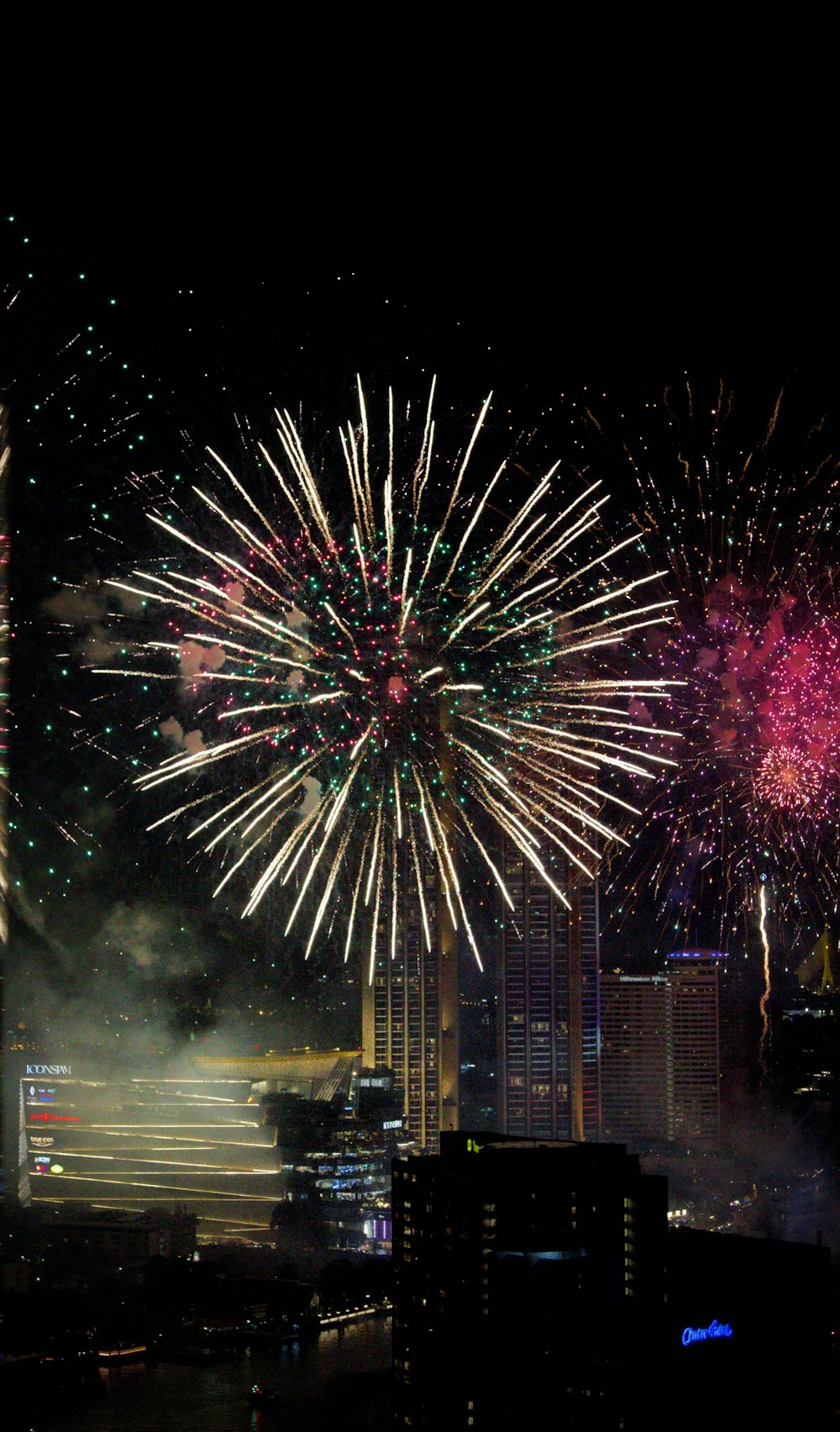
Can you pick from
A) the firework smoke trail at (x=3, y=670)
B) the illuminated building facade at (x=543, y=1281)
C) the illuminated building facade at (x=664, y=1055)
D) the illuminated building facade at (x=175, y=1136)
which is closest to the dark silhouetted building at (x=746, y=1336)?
the illuminated building facade at (x=543, y=1281)

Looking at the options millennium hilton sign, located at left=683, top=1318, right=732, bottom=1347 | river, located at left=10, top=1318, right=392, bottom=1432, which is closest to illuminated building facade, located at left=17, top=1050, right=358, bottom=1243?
river, located at left=10, top=1318, right=392, bottom=1432

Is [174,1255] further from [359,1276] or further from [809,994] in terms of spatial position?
[809,994]

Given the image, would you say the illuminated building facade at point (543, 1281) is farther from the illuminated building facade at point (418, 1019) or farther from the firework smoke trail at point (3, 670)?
the illuminated building facade at point (418, 1019)

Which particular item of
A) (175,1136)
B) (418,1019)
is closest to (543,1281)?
(418,1019)

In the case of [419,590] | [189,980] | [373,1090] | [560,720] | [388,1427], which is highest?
[419,590]

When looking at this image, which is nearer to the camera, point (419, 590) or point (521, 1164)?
point (419, 590)

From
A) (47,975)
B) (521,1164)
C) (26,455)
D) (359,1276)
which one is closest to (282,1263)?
(359,1276)

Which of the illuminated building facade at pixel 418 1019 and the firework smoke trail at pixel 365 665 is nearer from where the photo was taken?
the firework smoke trail at pixel 365 665
